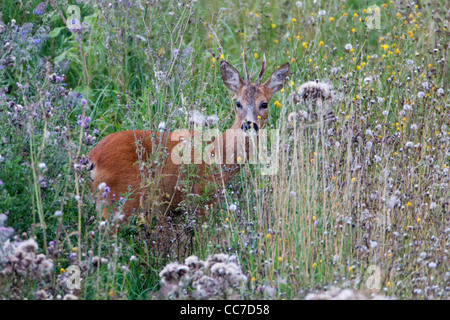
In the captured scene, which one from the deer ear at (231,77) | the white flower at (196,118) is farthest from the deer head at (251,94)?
the white flower at (196,118)

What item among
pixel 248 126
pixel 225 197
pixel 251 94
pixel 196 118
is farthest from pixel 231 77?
pixel 225 197

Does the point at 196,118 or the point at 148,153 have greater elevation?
the point at 196,118

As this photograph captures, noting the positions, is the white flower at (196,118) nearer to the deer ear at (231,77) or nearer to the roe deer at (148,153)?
the roe deer at (148,153)

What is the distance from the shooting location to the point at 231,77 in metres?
5.34

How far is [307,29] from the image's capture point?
7.09 meters

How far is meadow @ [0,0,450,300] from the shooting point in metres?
3.33

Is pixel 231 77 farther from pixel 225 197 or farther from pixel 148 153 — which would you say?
pixel 225 197

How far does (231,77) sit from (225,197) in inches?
63.1

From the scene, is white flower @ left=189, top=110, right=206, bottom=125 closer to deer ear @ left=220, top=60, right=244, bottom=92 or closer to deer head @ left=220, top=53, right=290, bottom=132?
deer head @ left=220, top=53, right=290, bottom=132

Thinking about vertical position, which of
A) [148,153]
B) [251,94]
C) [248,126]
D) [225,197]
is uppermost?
[251,94]

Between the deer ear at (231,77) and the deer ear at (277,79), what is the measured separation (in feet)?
0.79

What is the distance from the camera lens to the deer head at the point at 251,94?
16.4 feet
